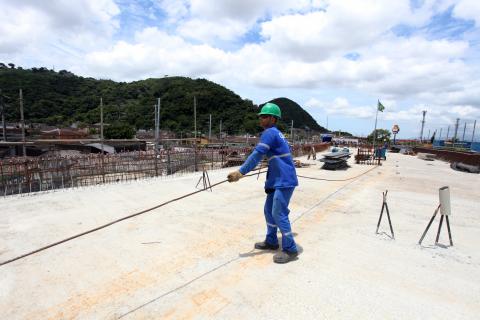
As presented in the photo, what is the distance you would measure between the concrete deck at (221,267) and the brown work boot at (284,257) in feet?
0.26

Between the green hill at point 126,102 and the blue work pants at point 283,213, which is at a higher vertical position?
the green hill at point 126,102

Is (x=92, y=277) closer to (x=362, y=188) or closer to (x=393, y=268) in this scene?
(x=393, y=268)

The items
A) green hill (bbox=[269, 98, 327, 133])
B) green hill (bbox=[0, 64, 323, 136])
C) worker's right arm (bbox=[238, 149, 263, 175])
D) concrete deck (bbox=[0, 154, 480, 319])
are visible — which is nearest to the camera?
concrete deck (bbox=[0, 154, 480, 319])

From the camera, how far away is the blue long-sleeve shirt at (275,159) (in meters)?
3.79

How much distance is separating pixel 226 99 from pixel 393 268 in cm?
10885

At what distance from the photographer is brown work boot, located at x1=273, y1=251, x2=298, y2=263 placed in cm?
381

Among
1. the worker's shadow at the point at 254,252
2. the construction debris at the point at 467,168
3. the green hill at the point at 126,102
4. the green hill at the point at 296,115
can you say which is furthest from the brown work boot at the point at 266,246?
the green hill at the point at 296,115

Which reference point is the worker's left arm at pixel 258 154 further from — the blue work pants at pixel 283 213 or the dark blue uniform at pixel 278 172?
the blue work pants at pixel 283 213

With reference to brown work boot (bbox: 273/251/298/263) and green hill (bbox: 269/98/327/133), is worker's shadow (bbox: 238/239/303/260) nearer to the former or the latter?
brown work boot (bbox: 273/251/298/263)

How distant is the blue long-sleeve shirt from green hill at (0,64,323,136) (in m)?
73.5

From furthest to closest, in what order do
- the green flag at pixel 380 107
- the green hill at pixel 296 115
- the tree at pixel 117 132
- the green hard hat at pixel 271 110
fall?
the green hill at pixel 296 115, the tree at pixel 117 132, the green flag at pixel 380 107, the green hard hat at pixel 271 110

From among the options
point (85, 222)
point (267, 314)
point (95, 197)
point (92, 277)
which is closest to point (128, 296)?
point (92, 277)

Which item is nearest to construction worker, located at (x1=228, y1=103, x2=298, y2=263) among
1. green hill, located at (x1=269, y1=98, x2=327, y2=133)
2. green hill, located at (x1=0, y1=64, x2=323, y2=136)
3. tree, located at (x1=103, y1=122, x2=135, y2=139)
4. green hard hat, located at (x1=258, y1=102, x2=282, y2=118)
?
green hard hat, located at (x1=258, y1=102, x2=282, y2=118)

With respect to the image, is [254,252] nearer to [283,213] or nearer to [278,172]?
[283,213]
